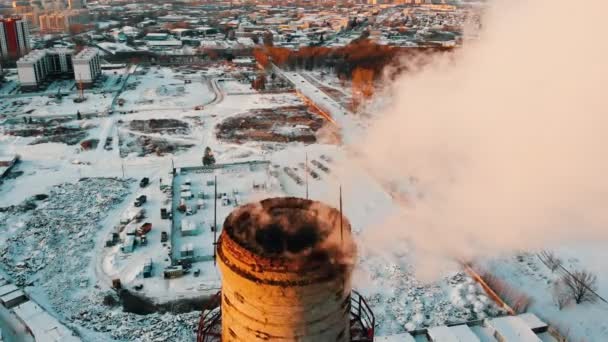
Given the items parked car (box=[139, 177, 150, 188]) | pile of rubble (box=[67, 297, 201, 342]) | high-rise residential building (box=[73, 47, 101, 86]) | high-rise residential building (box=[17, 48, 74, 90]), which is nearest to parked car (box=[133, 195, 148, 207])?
parked car (box=[139, 177, 150, 188])

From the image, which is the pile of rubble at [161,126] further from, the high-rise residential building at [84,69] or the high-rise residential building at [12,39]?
the high-rise residential building at [12,39]

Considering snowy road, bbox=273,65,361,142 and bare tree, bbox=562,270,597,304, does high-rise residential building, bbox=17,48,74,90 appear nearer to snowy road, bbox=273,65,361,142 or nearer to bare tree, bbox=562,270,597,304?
snowy road, bbox=273,65,361,142

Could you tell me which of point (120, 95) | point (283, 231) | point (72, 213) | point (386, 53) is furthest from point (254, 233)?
point (386, 53)

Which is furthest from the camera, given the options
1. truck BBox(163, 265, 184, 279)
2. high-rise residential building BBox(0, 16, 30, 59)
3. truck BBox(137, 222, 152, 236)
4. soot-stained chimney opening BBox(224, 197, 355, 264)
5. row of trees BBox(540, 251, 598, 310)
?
high-rise residential building BBox(0, 16, 30, 59)

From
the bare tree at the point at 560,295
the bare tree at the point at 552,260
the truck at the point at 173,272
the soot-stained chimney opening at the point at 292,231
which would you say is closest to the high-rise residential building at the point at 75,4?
the truck at the point at 173,272

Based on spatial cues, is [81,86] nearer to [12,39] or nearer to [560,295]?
[12,39]

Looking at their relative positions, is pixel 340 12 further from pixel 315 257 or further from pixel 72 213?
pixel 315 257
